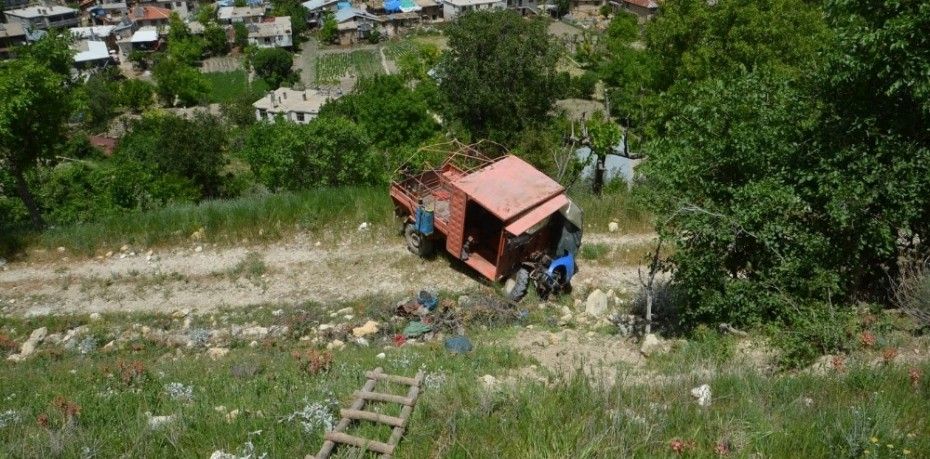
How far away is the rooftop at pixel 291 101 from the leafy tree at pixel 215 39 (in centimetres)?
2010

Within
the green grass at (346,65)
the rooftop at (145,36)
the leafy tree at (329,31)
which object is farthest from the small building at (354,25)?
the rooftop at (145,36)

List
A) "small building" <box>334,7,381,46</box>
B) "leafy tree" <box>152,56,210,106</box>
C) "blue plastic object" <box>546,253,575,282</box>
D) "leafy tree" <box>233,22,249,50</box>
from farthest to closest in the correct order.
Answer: "small building" <box>334,7,381,46</box> → "leafy tree" <box>233,22,249,50</box> → "leafy tree" <box>152,56,210,106</box> → "blue plastic object" <box>546,253,575,282</box>

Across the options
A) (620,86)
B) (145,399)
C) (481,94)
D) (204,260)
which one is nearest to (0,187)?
(204,260)

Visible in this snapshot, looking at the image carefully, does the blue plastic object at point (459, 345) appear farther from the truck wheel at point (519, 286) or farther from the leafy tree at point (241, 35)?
the leafy tree at point (241, 35)

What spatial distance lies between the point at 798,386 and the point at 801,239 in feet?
7.59

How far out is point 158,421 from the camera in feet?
22.4

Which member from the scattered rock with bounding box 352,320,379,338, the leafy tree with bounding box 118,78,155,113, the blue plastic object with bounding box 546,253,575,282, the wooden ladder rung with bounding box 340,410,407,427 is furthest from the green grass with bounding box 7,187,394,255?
the leafy tree with bounding box 118,78,155,113

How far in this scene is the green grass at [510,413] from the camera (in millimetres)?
5688

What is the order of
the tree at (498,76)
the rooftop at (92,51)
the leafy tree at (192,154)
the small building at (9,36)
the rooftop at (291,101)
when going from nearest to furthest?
1. the tree at (498,76)
2. the leafy tree at (192,154)
3. the rooftop at (291,101)
4. the rooftop at (92,51)
5. the small building at (9,36)

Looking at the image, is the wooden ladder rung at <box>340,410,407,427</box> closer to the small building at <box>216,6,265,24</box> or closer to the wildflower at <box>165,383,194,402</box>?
the wildflower at <box>165,383,194,402</box>

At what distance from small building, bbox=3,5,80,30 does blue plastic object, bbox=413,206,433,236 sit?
7983 centimetres

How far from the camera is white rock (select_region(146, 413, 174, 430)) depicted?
6.62 metres

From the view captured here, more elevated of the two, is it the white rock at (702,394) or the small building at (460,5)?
the white rock at (702,394)

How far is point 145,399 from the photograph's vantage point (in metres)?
7.72
